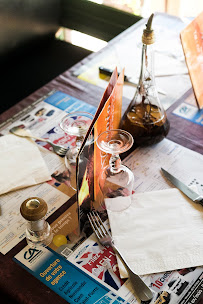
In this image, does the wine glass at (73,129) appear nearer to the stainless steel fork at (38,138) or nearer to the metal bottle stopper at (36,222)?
the stainless steel fork at (38,138)

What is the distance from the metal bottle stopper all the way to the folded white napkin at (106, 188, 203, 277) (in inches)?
6.0

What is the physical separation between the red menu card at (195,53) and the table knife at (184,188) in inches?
13.2

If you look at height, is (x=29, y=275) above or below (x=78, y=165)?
below

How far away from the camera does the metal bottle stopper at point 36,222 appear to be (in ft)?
2.71

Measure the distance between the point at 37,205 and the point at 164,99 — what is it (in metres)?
0.65

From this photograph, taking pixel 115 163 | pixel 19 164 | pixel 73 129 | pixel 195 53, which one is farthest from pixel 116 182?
pixel 195 53

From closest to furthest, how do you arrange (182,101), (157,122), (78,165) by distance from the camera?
(78,165) → (157,122) → (182,101)

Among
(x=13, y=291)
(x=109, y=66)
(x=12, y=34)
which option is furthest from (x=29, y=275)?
(x=12, y=34)

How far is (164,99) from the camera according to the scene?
1.31 metres

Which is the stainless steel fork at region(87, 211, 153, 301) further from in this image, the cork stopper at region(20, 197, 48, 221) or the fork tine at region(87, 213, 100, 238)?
the cork stopper at region(20, 197, 48, 221)

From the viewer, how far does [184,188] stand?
0.99 meters

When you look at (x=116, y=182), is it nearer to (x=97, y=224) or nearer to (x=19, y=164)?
(x=97, y=224)

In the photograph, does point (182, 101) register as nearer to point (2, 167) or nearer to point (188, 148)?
point (188, 148)

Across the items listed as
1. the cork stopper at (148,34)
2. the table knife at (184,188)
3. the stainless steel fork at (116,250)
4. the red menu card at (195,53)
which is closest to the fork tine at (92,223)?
the stainless steel fork at (116,250)
